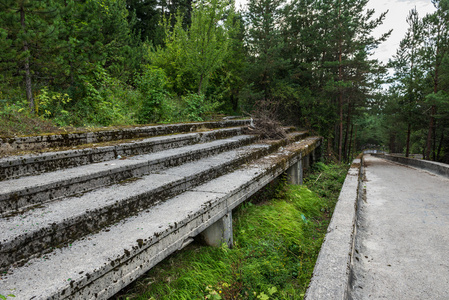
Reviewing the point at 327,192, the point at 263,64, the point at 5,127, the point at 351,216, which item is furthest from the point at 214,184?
the point at 263,64

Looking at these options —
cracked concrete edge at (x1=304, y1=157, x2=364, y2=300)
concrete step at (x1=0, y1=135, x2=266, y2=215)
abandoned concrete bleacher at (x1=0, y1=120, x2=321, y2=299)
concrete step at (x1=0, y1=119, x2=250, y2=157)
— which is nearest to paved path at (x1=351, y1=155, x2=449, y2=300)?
cracked concrete edge at (x1=304, y1=157, x2=364, y2=300)

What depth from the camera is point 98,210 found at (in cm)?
174

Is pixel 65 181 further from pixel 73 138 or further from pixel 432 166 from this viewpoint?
pixel 432 166

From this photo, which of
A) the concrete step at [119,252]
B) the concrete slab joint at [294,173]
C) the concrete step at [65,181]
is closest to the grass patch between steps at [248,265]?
the concrete step at [119,252]

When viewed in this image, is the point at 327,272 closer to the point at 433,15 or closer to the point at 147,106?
the point at 147,106

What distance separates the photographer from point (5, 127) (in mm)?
3150

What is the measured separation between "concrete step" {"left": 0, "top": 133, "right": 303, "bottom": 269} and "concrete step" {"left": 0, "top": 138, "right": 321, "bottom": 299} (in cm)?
7

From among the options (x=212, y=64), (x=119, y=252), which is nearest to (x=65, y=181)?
(x=119, y=252)

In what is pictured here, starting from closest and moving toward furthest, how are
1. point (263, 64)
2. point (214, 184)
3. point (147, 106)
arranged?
1. point (214, 184)
2. point (147, 106)
3. point (263, 64)

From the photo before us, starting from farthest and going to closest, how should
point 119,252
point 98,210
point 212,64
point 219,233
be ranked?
1. point 212,64
2. point 219,233
3. point 98,210
4. point 119,252

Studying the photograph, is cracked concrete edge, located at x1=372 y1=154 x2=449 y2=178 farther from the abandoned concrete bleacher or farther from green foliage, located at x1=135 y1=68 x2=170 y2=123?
green foliage, located at x1=135 y1=68 x2=170 y2=123

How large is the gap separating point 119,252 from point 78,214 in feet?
1.59

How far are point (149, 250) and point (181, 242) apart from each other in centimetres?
33

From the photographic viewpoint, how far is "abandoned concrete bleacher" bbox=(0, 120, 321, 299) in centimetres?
128
